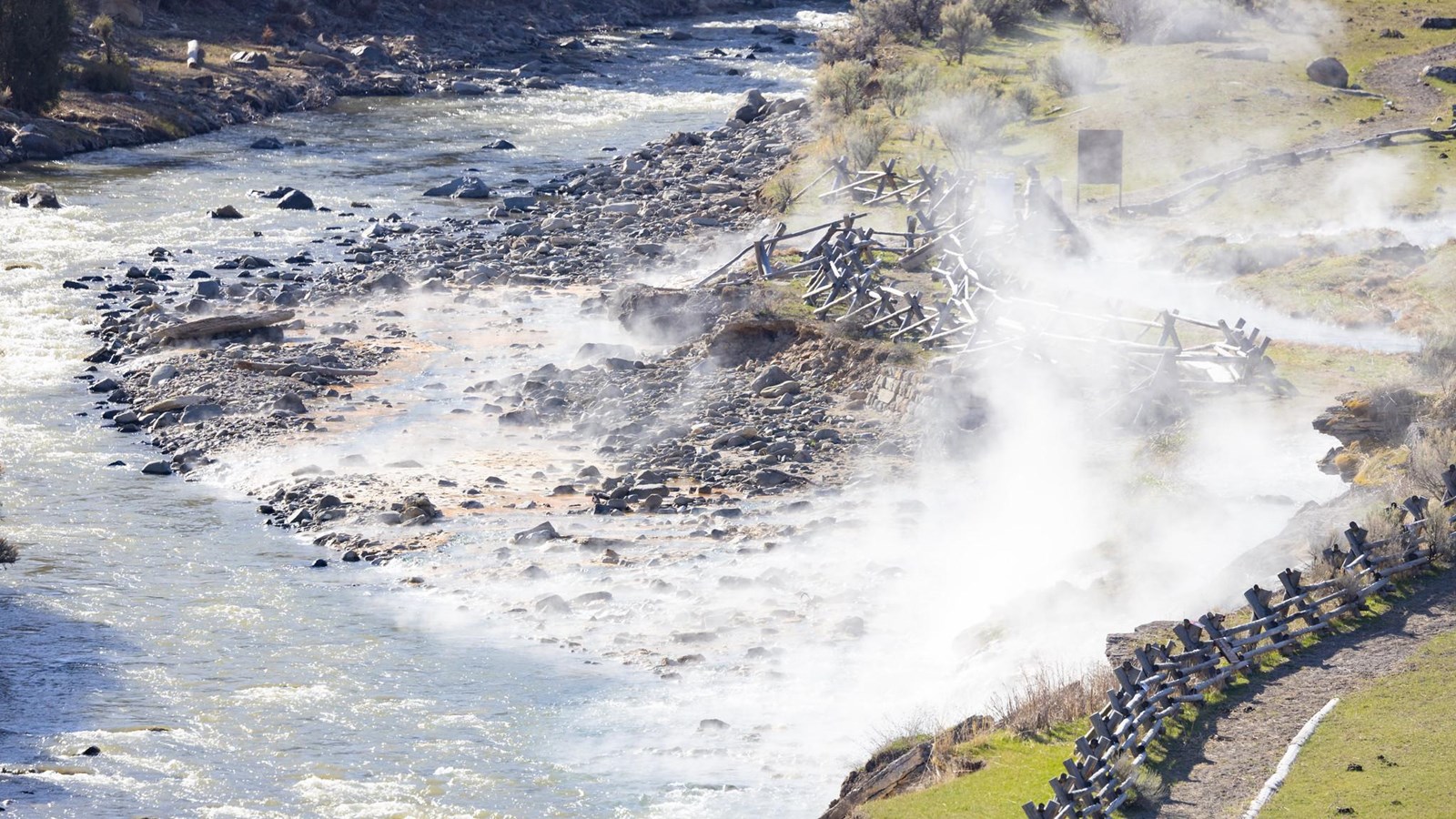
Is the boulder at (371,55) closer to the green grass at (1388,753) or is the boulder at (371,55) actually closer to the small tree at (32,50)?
the small tree at (32,50)

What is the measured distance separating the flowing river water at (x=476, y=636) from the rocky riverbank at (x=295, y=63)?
29880 mm

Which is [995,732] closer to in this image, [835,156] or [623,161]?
[835,156]

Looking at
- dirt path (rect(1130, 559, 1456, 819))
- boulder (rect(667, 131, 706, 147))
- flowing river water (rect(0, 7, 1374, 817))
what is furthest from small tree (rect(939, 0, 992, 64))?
dirt path (rect(1130, 559, 1456, 819))

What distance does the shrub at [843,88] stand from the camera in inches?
2045

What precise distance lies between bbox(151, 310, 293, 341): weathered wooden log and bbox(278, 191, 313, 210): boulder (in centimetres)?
1499

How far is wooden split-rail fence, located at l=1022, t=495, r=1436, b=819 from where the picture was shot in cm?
1174

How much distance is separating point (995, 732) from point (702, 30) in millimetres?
85088

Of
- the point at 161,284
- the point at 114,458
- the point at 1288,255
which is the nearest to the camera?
the point at 114,458

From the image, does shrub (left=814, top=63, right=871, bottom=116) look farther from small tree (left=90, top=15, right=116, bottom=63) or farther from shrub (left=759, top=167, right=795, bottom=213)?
small tree (left=90, top=15, right=116, bottom=63)

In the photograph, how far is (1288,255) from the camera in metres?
31.6

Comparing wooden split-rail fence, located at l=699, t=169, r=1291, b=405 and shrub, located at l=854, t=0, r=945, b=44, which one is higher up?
shrub, located at l=854, t=0, r=945, b=44

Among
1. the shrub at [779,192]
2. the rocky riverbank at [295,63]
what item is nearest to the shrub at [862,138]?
the shrub at [779,192]

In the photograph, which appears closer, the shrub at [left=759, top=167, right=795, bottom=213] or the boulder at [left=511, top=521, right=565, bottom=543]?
the boulder at [left=511, top=521, right=565, bottom=543]

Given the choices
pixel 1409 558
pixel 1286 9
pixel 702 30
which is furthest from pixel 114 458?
pixel 702 30
